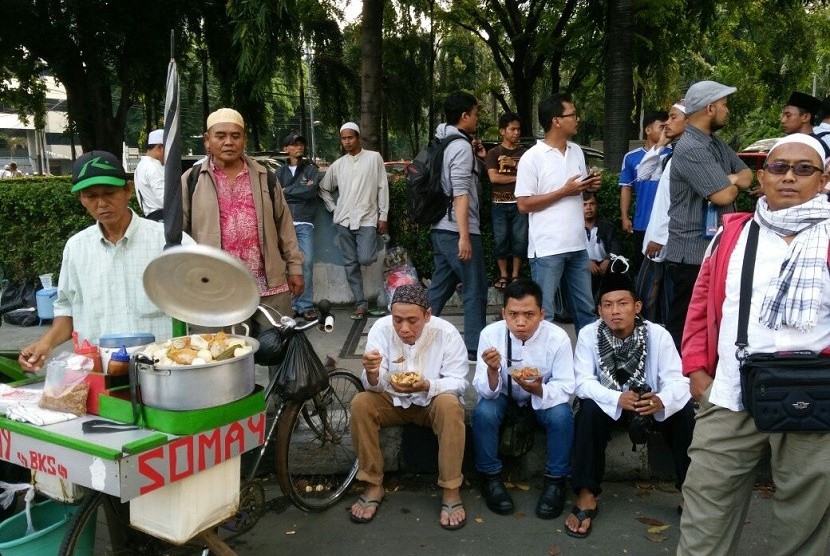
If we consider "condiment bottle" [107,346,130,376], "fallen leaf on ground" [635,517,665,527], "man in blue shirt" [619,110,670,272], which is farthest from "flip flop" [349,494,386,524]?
"man in blue shirt" [619,110,670,272]

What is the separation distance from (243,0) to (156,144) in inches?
82.4

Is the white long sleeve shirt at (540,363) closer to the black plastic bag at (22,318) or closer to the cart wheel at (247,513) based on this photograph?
the cart wheel at (247,513)

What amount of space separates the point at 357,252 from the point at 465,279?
6.27 feet

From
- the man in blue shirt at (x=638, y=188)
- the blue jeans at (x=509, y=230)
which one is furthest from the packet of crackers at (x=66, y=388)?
the man in blue shirt at (x=638, y=188)

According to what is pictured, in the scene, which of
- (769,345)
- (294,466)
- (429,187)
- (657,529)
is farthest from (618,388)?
(429,187)

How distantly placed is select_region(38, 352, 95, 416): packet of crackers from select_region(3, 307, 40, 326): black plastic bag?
4.86 m

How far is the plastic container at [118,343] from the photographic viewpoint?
2.66 metres

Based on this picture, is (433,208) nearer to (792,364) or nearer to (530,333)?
(530,333)

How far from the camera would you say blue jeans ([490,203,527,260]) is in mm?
5906

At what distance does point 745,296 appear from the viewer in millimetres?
2340

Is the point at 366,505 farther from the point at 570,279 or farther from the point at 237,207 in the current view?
the point at 570,279

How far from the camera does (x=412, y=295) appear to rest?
11.5ft

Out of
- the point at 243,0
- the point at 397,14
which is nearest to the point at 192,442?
the point at 243,0

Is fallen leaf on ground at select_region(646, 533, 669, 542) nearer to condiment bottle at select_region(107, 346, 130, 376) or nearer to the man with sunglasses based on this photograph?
the man with sunglasses
